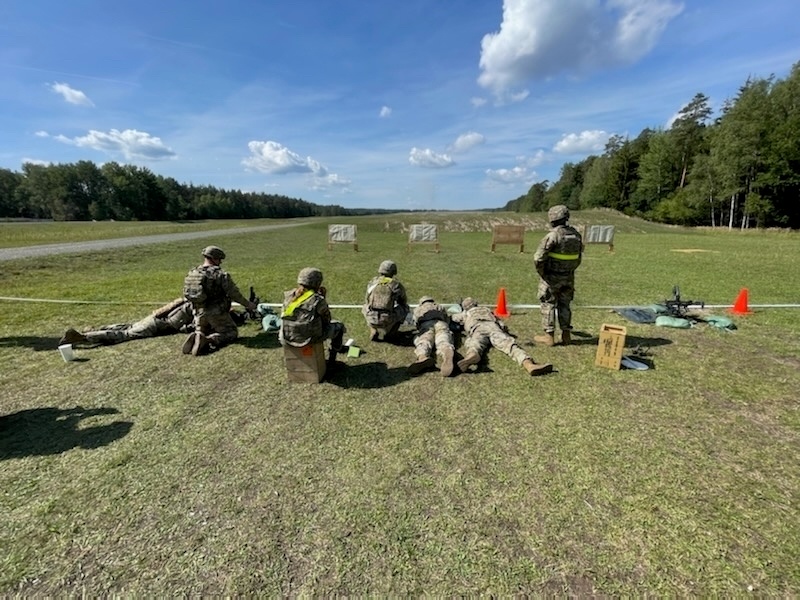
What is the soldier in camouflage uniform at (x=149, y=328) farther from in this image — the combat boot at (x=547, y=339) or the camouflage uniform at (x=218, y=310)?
the combat boot at (x=547, y=339)

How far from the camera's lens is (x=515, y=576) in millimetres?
2195

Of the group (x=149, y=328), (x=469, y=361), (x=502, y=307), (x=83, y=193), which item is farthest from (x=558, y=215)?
(x=83, y=193)

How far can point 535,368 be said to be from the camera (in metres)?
4.85

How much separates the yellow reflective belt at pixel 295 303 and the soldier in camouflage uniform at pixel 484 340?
2271 millimetres

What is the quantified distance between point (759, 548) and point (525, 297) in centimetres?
791

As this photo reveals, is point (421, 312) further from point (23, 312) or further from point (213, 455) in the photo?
point (23, 312)

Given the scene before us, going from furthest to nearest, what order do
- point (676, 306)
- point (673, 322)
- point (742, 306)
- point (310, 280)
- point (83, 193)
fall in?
point (83, 193) < point (742, 306) < point (676, 306) < point (673, 322) < point (310, 280)

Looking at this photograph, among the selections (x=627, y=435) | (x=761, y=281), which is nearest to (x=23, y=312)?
(x=627, y=435)

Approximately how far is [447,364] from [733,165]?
2040 inches

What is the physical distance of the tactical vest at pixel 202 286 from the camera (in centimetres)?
569

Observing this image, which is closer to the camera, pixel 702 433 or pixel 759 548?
pixel 759 548

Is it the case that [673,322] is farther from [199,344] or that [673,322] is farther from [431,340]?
[199,344]

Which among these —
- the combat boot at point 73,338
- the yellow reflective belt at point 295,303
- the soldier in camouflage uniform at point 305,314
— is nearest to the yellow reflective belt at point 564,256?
the soldier in camouflage uniform at point 305,314

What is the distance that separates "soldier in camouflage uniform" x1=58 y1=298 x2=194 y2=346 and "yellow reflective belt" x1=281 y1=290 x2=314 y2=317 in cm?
333
